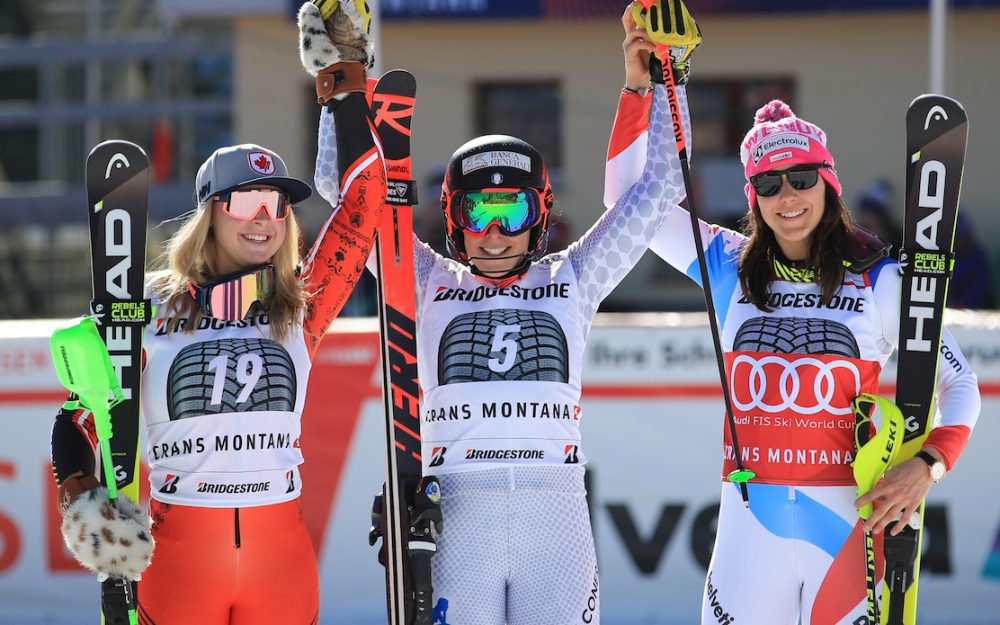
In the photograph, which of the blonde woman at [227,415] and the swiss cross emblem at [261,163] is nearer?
the blonde woman at [227,415]

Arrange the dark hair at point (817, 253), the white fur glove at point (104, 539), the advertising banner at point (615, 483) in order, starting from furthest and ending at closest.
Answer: the advertising banner at point (615, 483) < the dark hair at point (817, 253) < the white fur glove at point (104, 539)

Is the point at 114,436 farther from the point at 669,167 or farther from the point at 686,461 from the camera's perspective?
the point at 686,461

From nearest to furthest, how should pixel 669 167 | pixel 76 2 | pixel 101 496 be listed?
pixel 101 496 → pixel 669 167 → pixel 76 2

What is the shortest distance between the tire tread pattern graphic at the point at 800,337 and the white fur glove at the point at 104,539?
173 cm

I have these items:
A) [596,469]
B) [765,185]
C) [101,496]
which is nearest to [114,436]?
[101,496]

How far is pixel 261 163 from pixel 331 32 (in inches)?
18.5

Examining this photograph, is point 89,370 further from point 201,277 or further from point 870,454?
point 870,454

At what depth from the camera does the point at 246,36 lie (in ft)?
35.8

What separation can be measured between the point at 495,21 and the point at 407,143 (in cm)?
715

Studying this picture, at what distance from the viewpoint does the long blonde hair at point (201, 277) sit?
3.26 m

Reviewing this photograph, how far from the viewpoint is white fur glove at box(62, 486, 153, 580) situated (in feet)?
9.68

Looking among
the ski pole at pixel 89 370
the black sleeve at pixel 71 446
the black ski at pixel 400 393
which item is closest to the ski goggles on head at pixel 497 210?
the black ski at pixel 400 393

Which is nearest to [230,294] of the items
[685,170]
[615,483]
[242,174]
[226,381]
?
[226,381]

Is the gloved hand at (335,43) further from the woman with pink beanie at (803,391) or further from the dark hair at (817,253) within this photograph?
the dark hair at (817,253)
